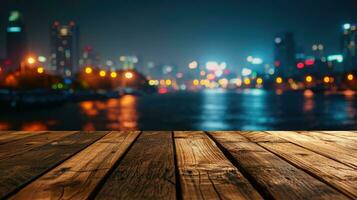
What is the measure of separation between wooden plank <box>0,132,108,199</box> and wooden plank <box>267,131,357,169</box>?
204 cm

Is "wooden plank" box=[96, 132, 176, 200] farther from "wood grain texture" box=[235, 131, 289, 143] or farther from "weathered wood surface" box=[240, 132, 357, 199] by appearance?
"wood grain texture" box=[235, 131, 289, 143]

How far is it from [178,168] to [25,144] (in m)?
1.87

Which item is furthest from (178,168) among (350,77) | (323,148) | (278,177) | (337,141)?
(350,77)

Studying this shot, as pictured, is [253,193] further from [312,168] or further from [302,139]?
[302,139]

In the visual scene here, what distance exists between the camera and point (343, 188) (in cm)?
202

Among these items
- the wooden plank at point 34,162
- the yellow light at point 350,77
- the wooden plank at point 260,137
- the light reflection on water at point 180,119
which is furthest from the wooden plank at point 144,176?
the yellow light at point 350,77

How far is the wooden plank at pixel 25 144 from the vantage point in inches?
125

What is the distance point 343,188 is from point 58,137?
308 cm

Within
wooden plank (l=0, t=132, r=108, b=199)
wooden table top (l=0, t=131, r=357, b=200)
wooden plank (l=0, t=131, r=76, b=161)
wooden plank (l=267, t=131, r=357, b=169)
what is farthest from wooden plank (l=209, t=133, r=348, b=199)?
wooden plank (l=0, t=131, r=76, b=161)

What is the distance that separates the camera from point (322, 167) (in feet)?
8.39

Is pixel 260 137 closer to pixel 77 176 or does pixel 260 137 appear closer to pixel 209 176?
pixel 209 176

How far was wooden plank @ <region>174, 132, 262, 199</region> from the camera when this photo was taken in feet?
6.25

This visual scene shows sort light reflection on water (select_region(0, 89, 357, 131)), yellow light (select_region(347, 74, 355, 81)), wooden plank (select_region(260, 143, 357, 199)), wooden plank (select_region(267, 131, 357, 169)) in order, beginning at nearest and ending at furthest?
wooden plank (select_region(260, 143, 357, 199)), wooden plank (select_region(267, 131, 357, 169)), light reflection on water (select_region(0, 89, 357, 131)), yellow light (select_region(347, 74, 355, 81))

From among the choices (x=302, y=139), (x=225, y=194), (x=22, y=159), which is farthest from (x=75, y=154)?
(x=302, y=139)
